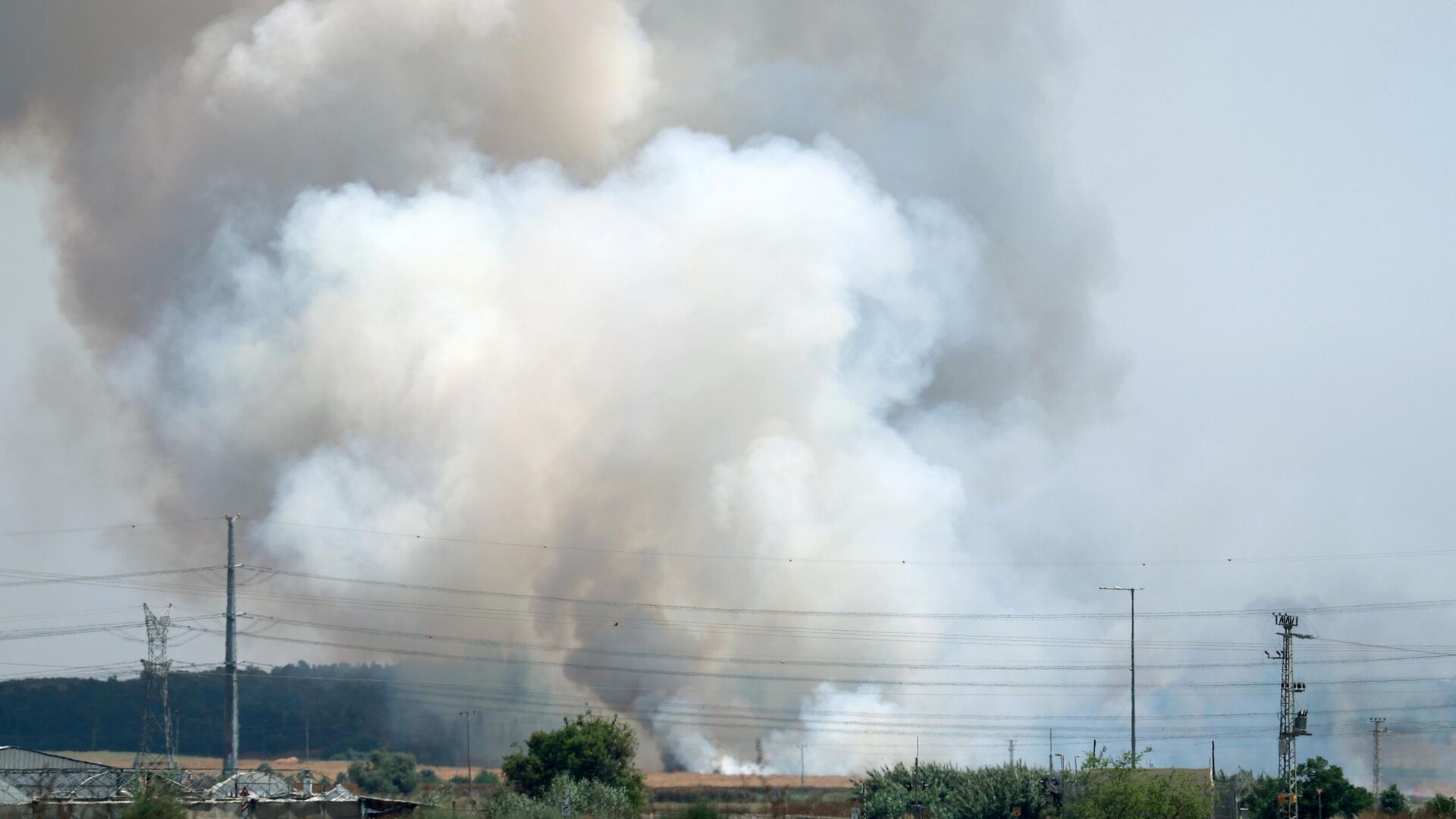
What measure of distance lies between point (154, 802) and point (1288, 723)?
6178 cm

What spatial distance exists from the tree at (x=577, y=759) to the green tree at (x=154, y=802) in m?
31.5

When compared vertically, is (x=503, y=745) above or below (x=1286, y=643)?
below

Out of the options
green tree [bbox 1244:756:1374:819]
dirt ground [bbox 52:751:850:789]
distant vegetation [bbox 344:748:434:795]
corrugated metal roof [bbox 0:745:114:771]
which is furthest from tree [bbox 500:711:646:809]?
green tree [bbox 1244:756:1374:819]

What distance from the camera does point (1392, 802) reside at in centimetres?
12519

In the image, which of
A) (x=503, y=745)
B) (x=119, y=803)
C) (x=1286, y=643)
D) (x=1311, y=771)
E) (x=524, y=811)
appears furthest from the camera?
(x=503, y=745)

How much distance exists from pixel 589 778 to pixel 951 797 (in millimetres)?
21922

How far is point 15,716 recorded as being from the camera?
144625 millimetres

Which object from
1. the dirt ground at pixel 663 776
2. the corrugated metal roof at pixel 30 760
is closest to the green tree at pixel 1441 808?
the dirt ground at pixel 663 776

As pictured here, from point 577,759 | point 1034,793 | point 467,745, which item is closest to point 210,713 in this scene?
point 467,745

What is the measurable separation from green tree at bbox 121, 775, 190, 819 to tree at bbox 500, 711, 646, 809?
31455 mm

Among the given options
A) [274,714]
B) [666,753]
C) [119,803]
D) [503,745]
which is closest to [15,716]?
[274,714]

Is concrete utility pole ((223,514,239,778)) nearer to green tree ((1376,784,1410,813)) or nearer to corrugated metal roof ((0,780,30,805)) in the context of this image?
corrugated metal roof ((0,780,30,805))

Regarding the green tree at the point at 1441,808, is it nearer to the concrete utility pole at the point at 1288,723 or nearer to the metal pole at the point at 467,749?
the concrete utility pole at the point at 1288,723

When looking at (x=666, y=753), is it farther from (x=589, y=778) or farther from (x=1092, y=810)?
(x=1092, y=810)
